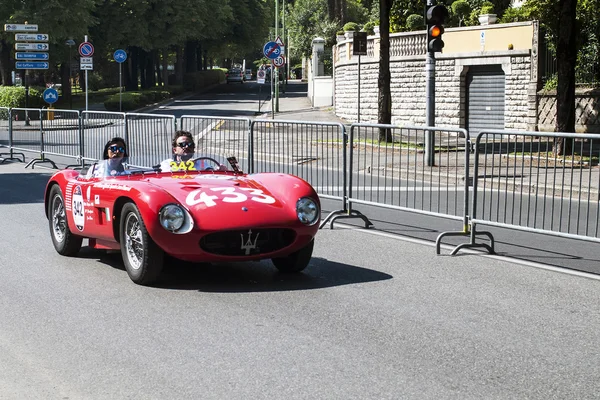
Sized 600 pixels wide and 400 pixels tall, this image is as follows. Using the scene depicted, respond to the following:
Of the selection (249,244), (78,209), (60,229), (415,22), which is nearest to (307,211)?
(249,244)

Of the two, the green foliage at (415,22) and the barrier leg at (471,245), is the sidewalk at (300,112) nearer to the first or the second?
the green foliage at (415,22)

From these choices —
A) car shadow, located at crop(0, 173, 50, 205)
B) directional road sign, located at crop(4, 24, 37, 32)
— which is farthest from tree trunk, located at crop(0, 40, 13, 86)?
car shadow, located at crop(0, 173, 50, 205)

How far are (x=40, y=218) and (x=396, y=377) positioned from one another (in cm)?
796

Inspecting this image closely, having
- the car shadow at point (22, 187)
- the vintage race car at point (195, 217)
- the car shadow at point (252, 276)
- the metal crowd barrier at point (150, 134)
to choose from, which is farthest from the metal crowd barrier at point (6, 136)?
the car shadow at point (252, 276)

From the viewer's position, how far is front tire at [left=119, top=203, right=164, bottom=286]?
775cm

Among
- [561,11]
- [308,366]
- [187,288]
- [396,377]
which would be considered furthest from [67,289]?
[561,11]

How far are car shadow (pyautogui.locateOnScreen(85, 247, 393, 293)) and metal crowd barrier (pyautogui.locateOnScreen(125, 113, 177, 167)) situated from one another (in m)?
6.12

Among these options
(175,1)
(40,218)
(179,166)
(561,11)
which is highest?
(175,1)

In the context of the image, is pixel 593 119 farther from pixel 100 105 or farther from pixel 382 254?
pixel 100 105

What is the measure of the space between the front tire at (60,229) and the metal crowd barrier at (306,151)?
3775 mm

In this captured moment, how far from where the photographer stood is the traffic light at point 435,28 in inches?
762

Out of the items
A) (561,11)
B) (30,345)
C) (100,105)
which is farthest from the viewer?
(100,105)

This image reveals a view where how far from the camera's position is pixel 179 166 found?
908 cm

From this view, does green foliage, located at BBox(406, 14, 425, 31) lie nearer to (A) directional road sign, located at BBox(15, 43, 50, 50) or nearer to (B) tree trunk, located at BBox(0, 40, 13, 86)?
(A) directional road sign, located at BBox(15, 43, 50, 50)
